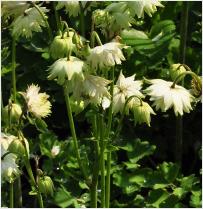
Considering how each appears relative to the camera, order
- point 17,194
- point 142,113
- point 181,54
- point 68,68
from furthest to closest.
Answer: point 181,54
point 17,194
point 142,113
point 68,68

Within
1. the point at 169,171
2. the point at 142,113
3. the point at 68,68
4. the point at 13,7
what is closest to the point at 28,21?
the point at 13,7

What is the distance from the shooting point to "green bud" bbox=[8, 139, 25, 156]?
5.54 feet

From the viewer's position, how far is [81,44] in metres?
1.56

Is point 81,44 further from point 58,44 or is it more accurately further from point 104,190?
point 104,190

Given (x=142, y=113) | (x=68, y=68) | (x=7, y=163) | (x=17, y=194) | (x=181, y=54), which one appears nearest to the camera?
(x=68, y=68)

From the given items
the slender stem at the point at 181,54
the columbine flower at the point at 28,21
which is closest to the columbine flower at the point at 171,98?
the columbine flower at the point at 28,21

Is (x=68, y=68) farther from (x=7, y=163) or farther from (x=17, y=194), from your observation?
(x=17, y=194)

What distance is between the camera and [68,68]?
146 cm

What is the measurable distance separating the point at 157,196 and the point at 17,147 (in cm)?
92

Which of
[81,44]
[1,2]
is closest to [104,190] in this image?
[81,44]

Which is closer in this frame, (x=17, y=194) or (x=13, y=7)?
(x=13, y=7)

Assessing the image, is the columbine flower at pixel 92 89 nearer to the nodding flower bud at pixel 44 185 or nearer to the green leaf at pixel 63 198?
the nodding flower bud at pixel 44 185

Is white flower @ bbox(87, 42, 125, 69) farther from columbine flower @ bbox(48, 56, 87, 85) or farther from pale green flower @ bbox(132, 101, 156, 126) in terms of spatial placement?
pale green flower @ bbox(132, 101, 156, 126)

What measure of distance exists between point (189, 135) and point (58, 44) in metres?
1.52
